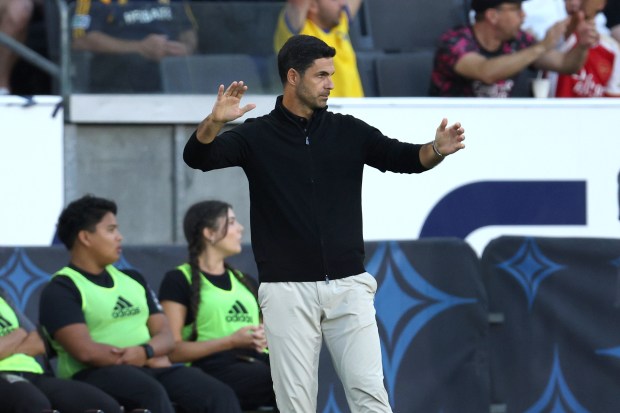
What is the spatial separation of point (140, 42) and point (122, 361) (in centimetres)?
238

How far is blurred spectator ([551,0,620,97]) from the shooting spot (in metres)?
9.14

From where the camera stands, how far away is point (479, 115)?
829cm

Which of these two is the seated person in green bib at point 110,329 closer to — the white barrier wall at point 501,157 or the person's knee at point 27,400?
the person's knee at point 27,400

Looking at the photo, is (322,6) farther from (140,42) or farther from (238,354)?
(238,354)

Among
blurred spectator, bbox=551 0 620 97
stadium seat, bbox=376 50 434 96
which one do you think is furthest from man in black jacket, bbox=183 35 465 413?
blurred spectator, bbox=551 0 620 97

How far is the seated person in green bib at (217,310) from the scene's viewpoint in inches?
277

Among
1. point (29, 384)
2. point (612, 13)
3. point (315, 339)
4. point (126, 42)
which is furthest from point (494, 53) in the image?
point (29, 384)

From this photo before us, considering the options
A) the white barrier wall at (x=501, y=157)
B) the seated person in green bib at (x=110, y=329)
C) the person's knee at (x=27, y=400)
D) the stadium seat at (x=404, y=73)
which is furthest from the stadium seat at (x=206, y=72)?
the person's knee at (x=27, y=400)

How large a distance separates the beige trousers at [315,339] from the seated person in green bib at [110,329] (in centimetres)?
115

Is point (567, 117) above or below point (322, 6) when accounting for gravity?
below

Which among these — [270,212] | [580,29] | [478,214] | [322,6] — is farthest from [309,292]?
[580,29]

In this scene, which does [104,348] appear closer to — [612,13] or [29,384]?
[29,384]

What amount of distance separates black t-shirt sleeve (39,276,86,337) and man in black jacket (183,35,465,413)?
4.56ft

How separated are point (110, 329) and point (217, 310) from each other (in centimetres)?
64
